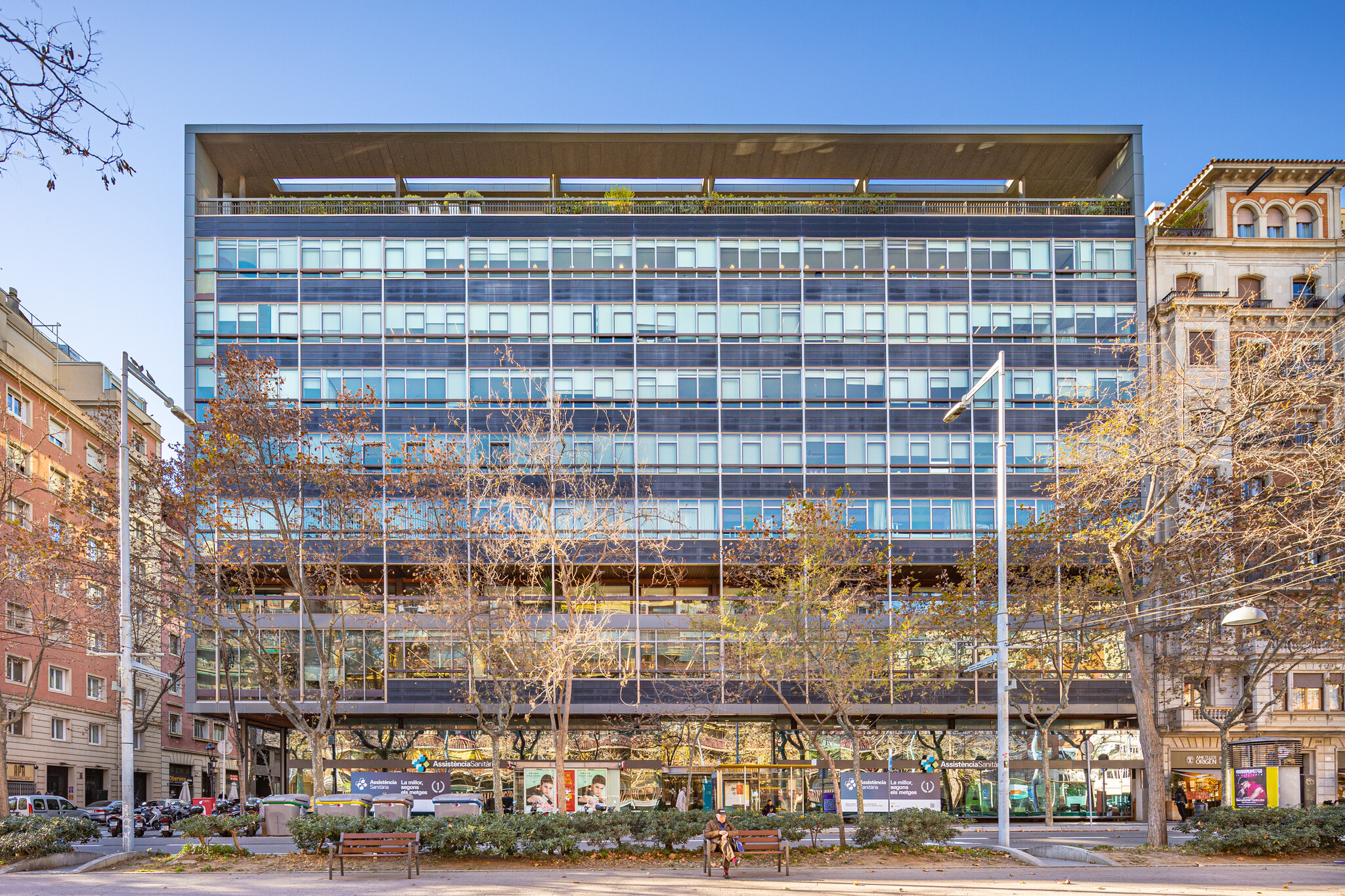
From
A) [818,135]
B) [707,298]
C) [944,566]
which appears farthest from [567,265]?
[944,566]

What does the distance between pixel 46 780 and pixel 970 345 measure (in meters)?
49.8

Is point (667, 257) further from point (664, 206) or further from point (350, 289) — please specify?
point (350, 289)

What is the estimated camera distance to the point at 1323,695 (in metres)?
54.3

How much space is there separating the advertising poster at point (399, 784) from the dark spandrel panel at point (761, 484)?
20616 mm

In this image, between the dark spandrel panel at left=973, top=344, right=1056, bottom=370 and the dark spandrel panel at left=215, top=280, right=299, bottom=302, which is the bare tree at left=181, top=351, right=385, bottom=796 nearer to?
the dark spandrel panel at left=215, top=280, right=299, bottom=302

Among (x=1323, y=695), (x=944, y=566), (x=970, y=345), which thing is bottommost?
(x=1323, y=695)

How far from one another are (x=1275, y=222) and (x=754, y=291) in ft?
90.3

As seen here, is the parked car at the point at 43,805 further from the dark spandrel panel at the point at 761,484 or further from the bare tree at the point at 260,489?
the dark spandrel panel at the point at 761,484

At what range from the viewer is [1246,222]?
2345 inches

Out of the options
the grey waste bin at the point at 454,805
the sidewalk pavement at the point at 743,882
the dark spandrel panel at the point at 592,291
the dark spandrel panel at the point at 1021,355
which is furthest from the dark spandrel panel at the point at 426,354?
the sidewalk pavement at the point at 743,882

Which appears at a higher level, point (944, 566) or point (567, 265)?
point (567, 265)

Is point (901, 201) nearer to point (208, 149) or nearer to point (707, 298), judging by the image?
point (707, 298)

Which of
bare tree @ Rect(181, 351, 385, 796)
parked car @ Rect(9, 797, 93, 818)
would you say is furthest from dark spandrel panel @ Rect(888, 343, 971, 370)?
parked car @ Rect(9, 797, 93, 818)

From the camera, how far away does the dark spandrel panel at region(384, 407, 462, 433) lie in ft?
176
